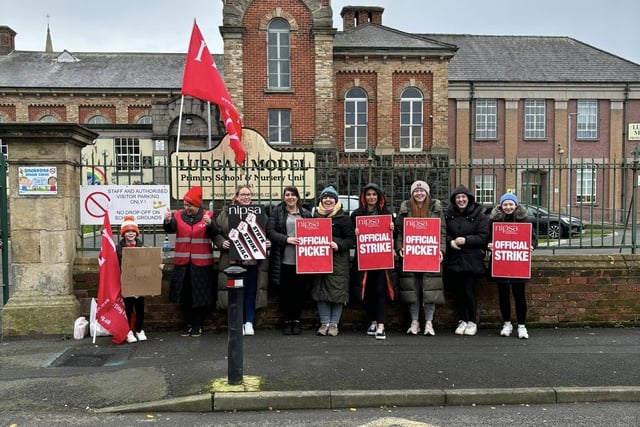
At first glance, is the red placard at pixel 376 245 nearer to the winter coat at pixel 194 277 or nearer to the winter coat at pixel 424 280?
the winter coat at pixel 424 280

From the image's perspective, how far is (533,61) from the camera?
124 ft

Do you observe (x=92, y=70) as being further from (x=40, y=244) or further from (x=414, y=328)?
(x=414, y=328)

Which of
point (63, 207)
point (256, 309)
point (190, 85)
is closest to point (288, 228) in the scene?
point (256, 309)

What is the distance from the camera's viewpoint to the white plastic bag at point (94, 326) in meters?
7.09

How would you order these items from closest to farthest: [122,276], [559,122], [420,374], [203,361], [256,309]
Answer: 1. [420,374]
2. [203,361]
3. [122,276]
4. [256,309]
5. [559,122]

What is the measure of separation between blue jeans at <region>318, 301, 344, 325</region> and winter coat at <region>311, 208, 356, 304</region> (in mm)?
158

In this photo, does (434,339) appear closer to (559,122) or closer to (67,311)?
(67,311)

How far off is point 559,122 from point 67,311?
34.9m

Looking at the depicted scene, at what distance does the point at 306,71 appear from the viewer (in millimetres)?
27969

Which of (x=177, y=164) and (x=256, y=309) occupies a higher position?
(x=177, y=164)

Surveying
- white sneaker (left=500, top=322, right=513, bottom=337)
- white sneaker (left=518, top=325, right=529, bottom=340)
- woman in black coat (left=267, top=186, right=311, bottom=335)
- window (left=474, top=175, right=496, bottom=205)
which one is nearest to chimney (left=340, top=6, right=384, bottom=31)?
window (left=474, top=175, right=496, bottom=205)

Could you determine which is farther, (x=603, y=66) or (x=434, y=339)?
(x=603, y=66)

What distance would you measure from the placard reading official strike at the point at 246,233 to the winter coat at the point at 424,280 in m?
1.76

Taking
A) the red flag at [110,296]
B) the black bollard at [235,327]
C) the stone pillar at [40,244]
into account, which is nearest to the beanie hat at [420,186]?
the black bollard at [235,327]
